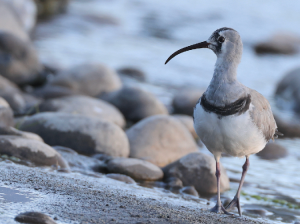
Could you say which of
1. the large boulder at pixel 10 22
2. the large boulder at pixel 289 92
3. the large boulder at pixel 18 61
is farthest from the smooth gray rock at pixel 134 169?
the large boulder at pixel 10 22

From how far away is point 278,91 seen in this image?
1307 centimetres

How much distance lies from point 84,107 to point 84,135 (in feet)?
5.58

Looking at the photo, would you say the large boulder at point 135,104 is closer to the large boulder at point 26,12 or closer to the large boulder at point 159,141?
the large boulder at point 159,141

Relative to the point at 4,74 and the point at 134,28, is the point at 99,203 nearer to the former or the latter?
the point at 4,74

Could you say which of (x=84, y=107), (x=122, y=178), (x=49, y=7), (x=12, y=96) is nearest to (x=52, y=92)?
(x=12, y=96)

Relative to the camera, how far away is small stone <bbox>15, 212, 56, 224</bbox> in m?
3.56

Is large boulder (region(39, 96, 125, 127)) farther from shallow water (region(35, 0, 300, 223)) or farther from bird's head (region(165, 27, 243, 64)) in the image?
bird's head (region(165, 27, 243, 64))

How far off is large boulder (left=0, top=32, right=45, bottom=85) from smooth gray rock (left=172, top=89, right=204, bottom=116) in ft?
10.6

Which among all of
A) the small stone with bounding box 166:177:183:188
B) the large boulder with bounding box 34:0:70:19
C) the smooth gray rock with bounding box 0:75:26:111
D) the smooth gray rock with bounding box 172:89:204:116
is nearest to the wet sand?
the small stone with bounding box 166:177:183:188

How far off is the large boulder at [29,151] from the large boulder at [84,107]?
2.43 metres

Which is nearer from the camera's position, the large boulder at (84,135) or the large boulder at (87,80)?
the large boulder at (84,135)

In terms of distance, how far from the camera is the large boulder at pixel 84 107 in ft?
27.2

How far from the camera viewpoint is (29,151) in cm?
570

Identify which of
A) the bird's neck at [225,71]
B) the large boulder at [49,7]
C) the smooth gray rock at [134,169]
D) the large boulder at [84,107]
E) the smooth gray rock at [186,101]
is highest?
the large boulder at [49,7]
